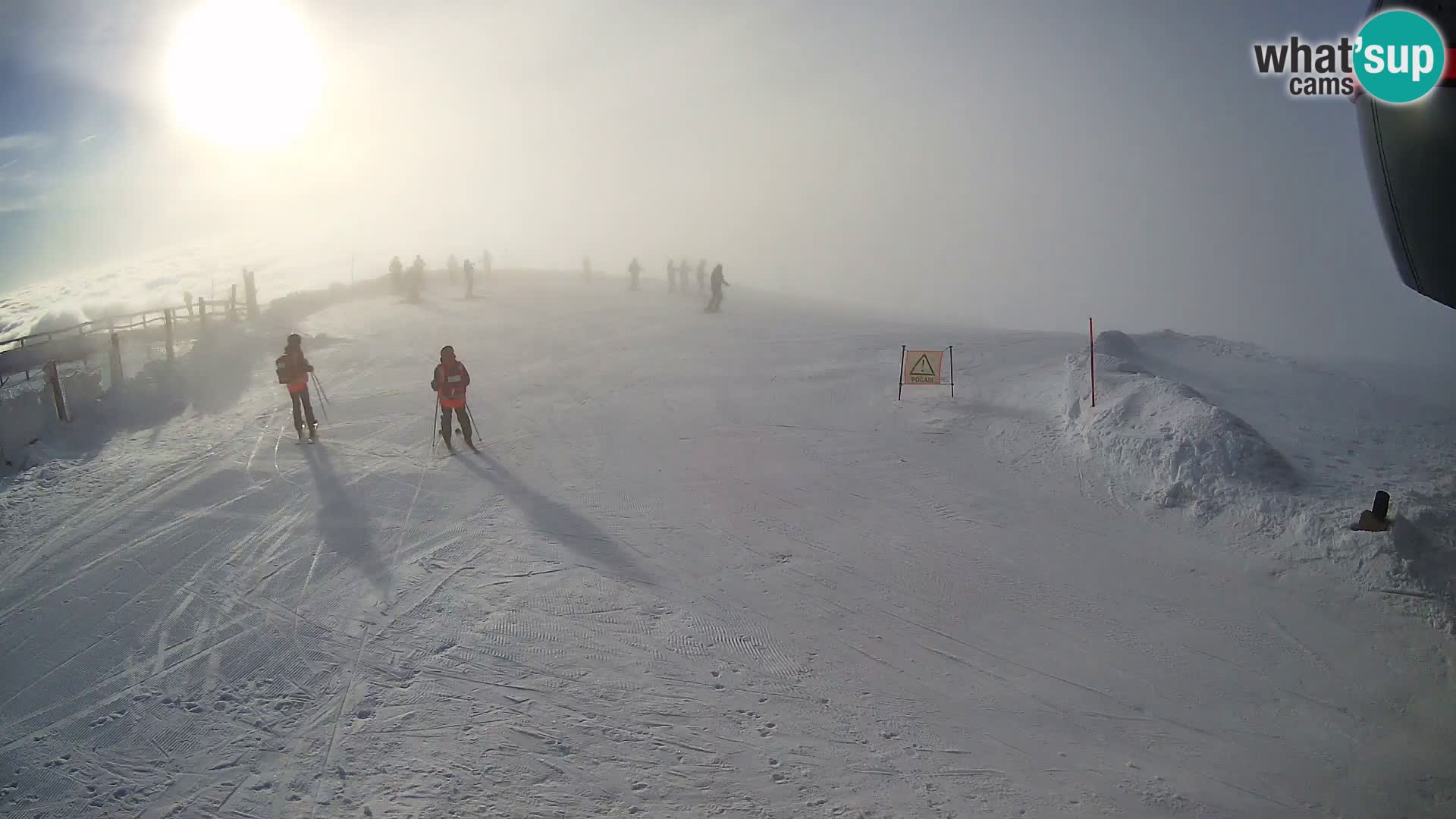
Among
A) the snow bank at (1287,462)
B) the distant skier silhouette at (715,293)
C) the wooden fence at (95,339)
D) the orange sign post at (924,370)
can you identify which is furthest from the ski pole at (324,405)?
the distant skier silhouette at (715,293)

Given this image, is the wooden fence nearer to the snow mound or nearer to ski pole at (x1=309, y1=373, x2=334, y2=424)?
ski pole at (x1=309, y1=373, x2=334, y2=424)

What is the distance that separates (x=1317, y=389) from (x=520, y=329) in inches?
902

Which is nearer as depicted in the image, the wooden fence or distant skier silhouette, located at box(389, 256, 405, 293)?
the wooden fence

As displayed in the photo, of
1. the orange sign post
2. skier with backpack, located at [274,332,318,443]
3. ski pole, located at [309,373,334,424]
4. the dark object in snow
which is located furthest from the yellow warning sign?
ski pole, located at [309,373,334,424]

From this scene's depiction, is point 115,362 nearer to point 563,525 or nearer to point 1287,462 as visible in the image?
point 563,525

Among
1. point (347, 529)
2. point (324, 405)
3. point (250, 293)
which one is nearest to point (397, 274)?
point (250, 293)

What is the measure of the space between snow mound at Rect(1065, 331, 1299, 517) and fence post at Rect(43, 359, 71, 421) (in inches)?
737

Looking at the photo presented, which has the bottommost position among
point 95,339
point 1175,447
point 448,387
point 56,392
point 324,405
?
point 1175,447

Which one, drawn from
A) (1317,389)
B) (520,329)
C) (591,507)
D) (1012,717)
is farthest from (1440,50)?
(520,329)

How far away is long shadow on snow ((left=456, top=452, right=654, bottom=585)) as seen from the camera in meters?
8.32

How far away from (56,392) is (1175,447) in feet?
64.1

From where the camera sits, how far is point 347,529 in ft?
30.0

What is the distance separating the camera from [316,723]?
552cm

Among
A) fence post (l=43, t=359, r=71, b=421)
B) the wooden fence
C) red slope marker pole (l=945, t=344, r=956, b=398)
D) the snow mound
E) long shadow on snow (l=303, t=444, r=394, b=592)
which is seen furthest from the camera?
the wooden fence
